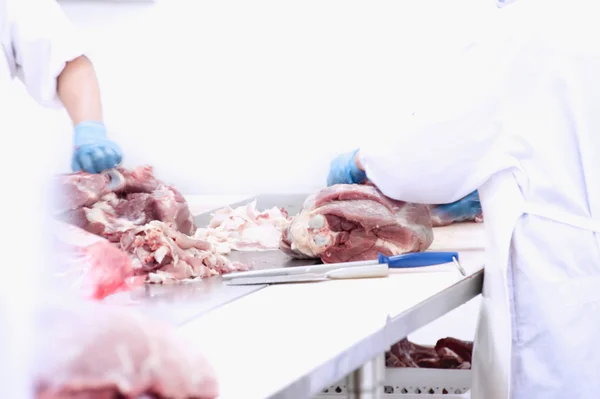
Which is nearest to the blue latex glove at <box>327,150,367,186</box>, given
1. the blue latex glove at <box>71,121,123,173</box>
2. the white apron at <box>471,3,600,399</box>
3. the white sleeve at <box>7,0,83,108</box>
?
the white apron at <box>471,3,600,399</box>

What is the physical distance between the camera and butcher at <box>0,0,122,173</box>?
276cm

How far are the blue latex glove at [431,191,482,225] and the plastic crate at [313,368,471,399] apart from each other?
57cm

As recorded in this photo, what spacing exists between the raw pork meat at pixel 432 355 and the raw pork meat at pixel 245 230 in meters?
0.46

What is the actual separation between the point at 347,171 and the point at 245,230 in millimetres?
344

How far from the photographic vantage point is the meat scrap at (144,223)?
5.63 feet

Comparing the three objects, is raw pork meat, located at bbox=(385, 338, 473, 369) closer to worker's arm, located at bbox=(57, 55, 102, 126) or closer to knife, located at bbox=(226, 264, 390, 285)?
knife, located at bbox=(226, 264, 390, 285)

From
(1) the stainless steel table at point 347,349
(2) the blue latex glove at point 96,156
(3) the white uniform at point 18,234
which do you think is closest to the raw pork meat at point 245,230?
(1) the stainless steel table at point 347,349

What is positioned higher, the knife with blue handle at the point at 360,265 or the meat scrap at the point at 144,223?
A: the meat scrap at the point at 144,223

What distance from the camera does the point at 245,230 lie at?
224 cm

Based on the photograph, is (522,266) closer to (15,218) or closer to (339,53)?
(15,218)

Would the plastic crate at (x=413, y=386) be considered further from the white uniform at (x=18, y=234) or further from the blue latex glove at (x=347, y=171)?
the white uniform at (x=18, y=234)

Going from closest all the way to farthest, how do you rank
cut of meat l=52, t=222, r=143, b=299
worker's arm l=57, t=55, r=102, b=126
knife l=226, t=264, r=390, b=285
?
cut of meat l=52, t=222, r=143, b=299
knife l=226, t=264, r=390, b=285
worker's arm l=57, t=55, r=102, b=126

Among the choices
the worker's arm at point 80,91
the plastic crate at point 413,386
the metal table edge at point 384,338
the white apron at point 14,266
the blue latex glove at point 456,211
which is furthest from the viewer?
the worker's arm at point 80,91

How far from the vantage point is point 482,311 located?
6.49ft
